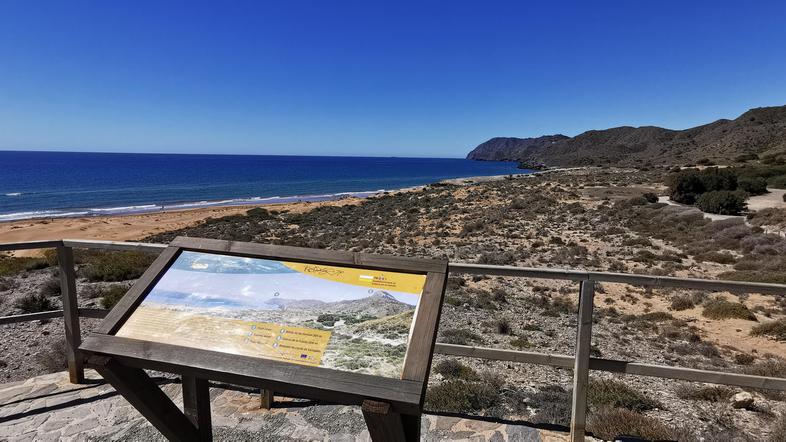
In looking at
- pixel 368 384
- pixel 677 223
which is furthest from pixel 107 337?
pixel 677 223

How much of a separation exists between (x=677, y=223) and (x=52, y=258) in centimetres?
2420

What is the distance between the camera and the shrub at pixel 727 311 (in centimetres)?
905

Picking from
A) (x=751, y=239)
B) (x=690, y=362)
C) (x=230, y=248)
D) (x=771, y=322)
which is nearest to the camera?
(x=230, y=248)

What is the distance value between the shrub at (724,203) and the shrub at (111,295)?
2492 centimetres

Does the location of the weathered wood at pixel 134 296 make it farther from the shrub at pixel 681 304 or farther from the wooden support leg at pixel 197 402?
the shrub at pixel 681 304

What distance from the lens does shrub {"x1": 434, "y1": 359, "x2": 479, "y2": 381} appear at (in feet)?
16.9

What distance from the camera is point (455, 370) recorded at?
5355 millimetres

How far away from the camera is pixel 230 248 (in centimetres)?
282

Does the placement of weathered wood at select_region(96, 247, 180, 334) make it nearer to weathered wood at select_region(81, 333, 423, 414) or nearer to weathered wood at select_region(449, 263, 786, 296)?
weathered wood at select_region(81, 333, 423, 414)

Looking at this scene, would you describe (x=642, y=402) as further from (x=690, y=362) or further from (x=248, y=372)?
(x=248, y=372)

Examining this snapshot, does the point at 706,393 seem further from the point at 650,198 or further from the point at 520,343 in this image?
the point at 650,198

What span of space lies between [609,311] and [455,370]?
221 inches

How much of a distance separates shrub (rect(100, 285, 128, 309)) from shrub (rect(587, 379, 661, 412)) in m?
8.68

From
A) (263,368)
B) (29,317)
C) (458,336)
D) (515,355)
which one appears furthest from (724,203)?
(29,317)
